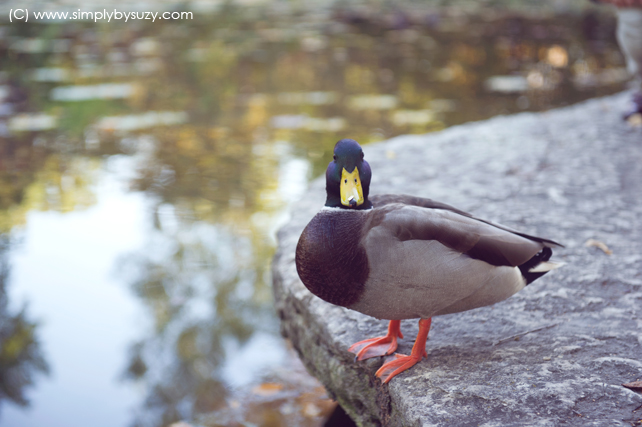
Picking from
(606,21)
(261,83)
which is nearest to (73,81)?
(261,83)

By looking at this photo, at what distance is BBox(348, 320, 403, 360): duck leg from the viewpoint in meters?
1.98

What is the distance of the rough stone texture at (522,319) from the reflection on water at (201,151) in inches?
24.6

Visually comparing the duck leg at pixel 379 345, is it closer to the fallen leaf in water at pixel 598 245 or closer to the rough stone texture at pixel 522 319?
the rough stone texture at pixel 522 319

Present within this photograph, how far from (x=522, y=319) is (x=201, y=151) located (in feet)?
12.0

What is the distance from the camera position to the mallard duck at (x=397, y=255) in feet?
5.74

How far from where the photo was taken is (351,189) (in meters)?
1.77

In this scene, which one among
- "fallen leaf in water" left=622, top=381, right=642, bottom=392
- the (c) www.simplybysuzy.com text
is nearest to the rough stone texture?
"fallen leaf in water" left=622, top=381, right=642, bottom=392

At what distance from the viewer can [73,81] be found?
7176 millimetres

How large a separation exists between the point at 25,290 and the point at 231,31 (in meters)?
8.00

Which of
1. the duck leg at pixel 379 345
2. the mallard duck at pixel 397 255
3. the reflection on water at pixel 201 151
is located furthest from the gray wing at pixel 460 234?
the reflection on water at pixel 201 151

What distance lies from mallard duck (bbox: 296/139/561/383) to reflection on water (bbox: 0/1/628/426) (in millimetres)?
1061

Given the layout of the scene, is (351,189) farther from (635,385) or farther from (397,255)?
(635,385)

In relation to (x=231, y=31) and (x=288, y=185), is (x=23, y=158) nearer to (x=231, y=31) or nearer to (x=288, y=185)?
(x=288, y=185)

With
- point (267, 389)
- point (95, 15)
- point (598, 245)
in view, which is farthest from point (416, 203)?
point (95, 15)
